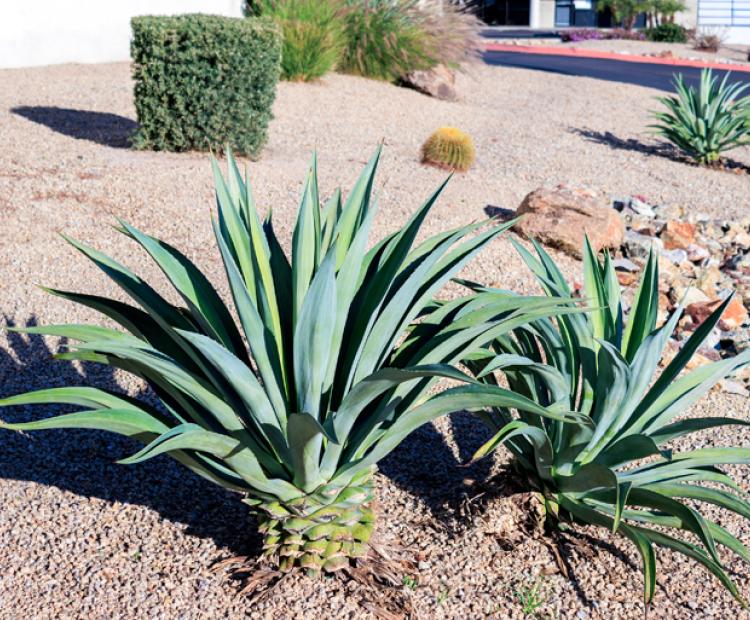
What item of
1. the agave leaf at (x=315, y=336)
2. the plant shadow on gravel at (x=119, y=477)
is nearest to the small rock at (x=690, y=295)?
the plant shadow on gravel at (x=119, y=477)

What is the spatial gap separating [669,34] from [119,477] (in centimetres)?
3280

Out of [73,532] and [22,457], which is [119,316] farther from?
[22,457]

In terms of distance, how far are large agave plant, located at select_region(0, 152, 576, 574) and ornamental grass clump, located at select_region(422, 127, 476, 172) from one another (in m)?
6.99

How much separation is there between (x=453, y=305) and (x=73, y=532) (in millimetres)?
1664

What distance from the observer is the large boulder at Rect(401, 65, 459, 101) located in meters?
15.2

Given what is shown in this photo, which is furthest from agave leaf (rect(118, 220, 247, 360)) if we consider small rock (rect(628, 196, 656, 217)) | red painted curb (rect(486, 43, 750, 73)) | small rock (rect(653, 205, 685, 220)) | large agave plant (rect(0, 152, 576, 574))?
red painted curb (rect(486, 43, 750, 73))

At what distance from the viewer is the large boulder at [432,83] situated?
597 inches

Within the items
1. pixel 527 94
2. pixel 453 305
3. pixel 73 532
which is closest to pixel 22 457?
pixel 73 532

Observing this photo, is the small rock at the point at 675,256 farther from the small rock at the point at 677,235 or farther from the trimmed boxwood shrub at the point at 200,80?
the trimmed boxwood shrub at the point at 200,80

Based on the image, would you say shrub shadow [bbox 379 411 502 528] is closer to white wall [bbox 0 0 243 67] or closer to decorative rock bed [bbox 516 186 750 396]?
decorative rock bed [bbox 516 186 750 396]

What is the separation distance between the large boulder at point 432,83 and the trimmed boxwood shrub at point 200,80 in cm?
624

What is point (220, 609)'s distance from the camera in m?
3.19

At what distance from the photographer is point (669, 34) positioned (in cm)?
3291

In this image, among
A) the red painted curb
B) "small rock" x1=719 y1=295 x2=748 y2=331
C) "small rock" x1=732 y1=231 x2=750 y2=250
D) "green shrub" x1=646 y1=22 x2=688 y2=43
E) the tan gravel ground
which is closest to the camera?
the tan gravel ground
